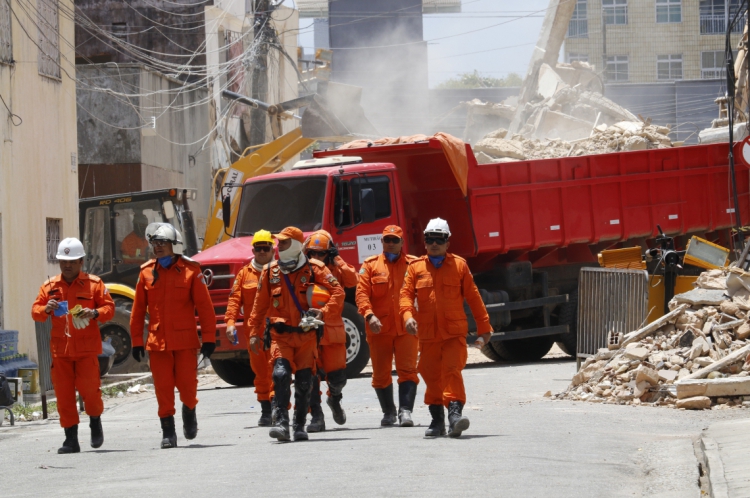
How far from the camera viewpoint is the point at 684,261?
51.0 ft

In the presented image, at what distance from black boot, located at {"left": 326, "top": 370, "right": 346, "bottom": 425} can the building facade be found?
49.3m

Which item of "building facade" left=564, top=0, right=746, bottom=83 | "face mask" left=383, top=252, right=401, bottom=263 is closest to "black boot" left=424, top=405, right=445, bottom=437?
"face mask" left=383, top=252, right=401, bottom=263

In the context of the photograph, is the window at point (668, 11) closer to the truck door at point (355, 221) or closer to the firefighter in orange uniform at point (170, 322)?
the truck door at point (355, 221)

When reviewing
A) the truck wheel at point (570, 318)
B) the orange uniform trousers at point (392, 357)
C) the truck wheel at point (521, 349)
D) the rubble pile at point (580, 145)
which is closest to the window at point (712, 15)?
the rubble pile at point (580, 145)

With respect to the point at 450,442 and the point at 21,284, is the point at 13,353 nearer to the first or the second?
the point at 21,284

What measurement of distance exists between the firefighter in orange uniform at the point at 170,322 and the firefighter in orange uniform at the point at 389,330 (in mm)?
1512

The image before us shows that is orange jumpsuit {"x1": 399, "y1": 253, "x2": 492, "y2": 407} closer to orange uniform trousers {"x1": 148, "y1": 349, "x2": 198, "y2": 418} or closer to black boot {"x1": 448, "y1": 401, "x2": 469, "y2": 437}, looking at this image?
black boot {"x1": 448, "y1": 401, "x2": 469, "y2": 437}

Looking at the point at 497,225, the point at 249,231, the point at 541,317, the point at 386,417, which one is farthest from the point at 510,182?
the point at 386,417

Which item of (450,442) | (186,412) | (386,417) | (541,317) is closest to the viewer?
(450,442)

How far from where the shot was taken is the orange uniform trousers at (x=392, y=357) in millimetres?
10570

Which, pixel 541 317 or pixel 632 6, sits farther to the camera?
pixel 632 6

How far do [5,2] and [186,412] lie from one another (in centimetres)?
1049

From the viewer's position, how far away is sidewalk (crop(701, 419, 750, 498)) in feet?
23.2

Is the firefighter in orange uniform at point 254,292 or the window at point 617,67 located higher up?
the window at point 617,67
